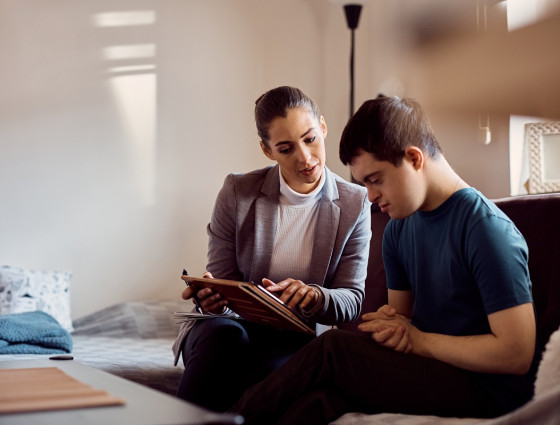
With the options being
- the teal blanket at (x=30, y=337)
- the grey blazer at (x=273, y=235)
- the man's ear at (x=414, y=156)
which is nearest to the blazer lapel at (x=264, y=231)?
the grey blazer at (x=273, y=235)

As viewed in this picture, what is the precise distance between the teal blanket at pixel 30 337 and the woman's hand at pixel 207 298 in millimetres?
987

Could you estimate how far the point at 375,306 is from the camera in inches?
87.8

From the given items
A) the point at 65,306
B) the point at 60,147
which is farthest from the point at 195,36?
the point at 65,306

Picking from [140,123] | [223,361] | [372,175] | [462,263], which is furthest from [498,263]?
[140,123]

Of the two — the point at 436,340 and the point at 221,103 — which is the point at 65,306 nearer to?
the point at 221,103

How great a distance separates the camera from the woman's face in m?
2.00

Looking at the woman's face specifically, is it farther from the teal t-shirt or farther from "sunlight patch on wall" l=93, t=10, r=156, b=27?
"sunlight patch on wall" l=93, t=10, r=156, b=27

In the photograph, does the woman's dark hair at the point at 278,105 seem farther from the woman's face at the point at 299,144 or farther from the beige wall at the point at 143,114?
the beige wall at the point at 143,114

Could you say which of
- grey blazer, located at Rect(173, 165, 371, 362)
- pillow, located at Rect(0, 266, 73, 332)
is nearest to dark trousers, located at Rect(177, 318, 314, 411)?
grey blazer, located at Rect(173, 165, 371, 362)

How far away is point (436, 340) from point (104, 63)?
248cm

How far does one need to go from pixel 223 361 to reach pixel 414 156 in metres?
0.72

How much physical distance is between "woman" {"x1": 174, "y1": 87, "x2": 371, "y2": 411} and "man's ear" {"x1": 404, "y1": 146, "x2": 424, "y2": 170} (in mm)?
474

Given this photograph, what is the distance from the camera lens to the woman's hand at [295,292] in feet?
5.90

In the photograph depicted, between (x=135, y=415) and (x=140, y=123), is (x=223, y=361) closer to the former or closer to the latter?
(x=135, y=415)
